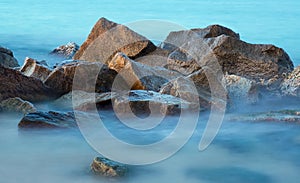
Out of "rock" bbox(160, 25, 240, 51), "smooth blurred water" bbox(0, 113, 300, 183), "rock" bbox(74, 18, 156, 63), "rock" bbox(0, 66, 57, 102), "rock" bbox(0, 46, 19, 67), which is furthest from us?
"rock" bbox(0, 46, 19, 67)

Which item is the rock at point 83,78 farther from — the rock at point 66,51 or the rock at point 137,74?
the rock at point 66,51

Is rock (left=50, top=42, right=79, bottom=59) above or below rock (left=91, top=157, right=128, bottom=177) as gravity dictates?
below

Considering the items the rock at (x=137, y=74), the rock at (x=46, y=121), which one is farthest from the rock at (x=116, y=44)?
the rock at (x=46, y=121)

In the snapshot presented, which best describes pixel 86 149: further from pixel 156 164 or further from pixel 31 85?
pixel 31 85

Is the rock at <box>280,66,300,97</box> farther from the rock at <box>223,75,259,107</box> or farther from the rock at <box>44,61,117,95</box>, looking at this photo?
the rock at <box>44,61,117,95</box>

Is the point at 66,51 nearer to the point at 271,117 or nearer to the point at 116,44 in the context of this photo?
the point at 116,44

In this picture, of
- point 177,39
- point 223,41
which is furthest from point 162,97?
point 177,39

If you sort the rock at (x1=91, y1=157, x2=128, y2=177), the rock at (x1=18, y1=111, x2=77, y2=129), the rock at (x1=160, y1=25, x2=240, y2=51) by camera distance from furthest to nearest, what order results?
the rock at (x1=160, y1=25, x2=240, y2=51)
the rock at (x1=18, y1=111, x2=77, y2=129)
the rock at (x1=91, y1=157, x2=128, y2=177)

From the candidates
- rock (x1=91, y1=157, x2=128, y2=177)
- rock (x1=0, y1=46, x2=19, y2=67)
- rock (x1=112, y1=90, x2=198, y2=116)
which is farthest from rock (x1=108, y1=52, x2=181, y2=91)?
rock (x1=0, y1=46, x2=19, y2=67)

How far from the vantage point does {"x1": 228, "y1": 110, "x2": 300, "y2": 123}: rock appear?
459 centimetres

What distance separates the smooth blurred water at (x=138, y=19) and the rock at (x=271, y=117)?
514 cm

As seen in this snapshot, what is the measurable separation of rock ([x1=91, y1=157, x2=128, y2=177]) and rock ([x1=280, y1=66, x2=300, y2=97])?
9.45ft

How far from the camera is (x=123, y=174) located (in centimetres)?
338

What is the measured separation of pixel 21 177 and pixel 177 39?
13.4ft
